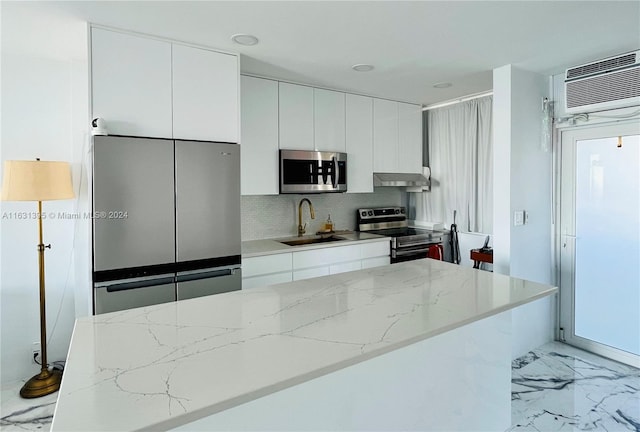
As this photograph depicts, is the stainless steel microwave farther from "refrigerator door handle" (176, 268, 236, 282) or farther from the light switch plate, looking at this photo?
the light switch plate

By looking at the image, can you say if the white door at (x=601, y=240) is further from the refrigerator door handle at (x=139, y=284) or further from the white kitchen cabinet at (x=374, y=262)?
the refrigerator door handle at (x=139, y=284)

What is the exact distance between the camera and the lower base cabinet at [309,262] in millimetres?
3102

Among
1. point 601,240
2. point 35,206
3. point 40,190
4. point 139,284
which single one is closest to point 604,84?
point 601,240

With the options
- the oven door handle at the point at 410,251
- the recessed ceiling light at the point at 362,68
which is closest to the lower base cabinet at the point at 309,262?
the oven door handle at the point at 410,251

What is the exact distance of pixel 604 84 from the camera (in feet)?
9.46

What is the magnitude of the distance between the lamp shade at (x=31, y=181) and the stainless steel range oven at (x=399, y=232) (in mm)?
2978

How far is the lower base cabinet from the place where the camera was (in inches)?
122

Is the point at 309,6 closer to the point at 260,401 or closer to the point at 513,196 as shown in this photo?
the point at 260,401

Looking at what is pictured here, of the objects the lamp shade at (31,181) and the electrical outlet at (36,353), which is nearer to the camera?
the lamp shade at (31,181)

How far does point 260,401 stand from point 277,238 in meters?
2.73

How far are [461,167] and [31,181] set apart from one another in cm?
404

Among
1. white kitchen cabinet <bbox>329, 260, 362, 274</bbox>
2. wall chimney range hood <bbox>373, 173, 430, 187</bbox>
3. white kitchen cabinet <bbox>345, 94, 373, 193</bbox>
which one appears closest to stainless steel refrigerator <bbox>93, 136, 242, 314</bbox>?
white kitchen cabinet <bbox>329, 260, 362, 274</bbox>

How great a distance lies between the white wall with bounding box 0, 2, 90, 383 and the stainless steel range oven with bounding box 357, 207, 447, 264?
288 centimetres

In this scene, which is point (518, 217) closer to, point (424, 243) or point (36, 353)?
point (424, 243)
